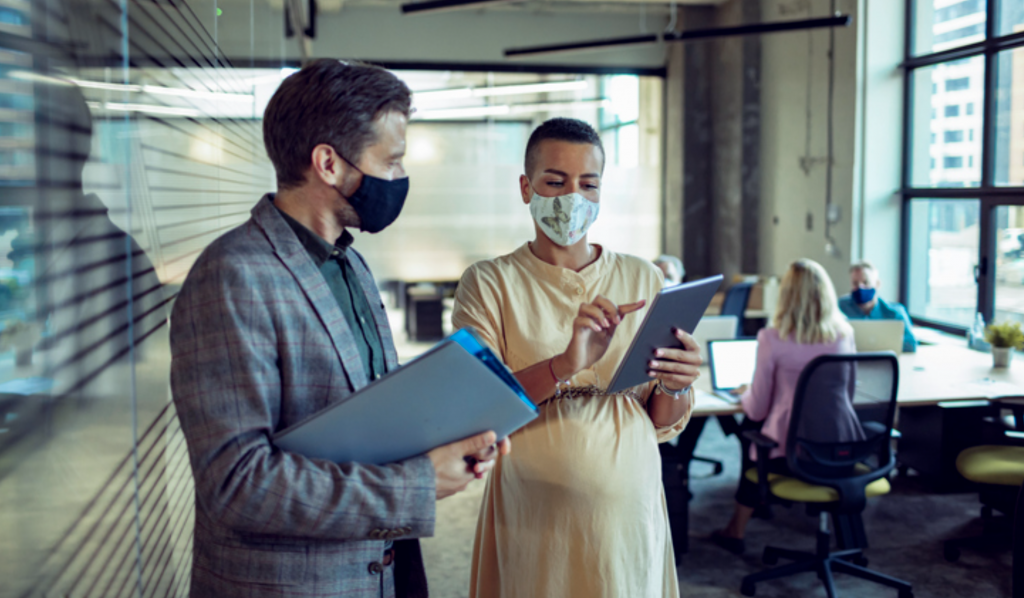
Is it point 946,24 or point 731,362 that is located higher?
point 946,24

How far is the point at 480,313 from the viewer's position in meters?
1.58

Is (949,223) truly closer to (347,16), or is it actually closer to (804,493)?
(804,493)

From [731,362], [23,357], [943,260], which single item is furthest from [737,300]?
[23,357]

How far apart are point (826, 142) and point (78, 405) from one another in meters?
6.82

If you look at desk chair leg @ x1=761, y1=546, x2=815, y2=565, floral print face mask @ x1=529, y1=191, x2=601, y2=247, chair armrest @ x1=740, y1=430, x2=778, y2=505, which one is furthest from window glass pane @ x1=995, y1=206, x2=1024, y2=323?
floral print face mask @ x1=529, y1=191, x2=601, y2=247

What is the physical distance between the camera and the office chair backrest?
3104 millimetres

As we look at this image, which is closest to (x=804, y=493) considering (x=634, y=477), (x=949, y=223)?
(x=634, y=477)

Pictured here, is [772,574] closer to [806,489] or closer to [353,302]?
[806,489]

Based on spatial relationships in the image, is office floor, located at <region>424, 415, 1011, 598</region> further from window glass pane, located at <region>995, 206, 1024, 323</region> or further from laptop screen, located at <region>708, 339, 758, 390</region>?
window glass pane, located at <region>995, 206, 1024, 323</region>

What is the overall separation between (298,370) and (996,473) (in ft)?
11.5

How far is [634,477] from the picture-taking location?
5.07 ft

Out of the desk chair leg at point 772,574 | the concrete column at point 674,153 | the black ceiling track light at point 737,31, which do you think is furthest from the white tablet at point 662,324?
the concrete column at point 674,153

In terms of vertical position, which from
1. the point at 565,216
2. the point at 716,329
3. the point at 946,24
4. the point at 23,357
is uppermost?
the point at 946,24

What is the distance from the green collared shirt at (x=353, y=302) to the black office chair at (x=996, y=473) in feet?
10.6
